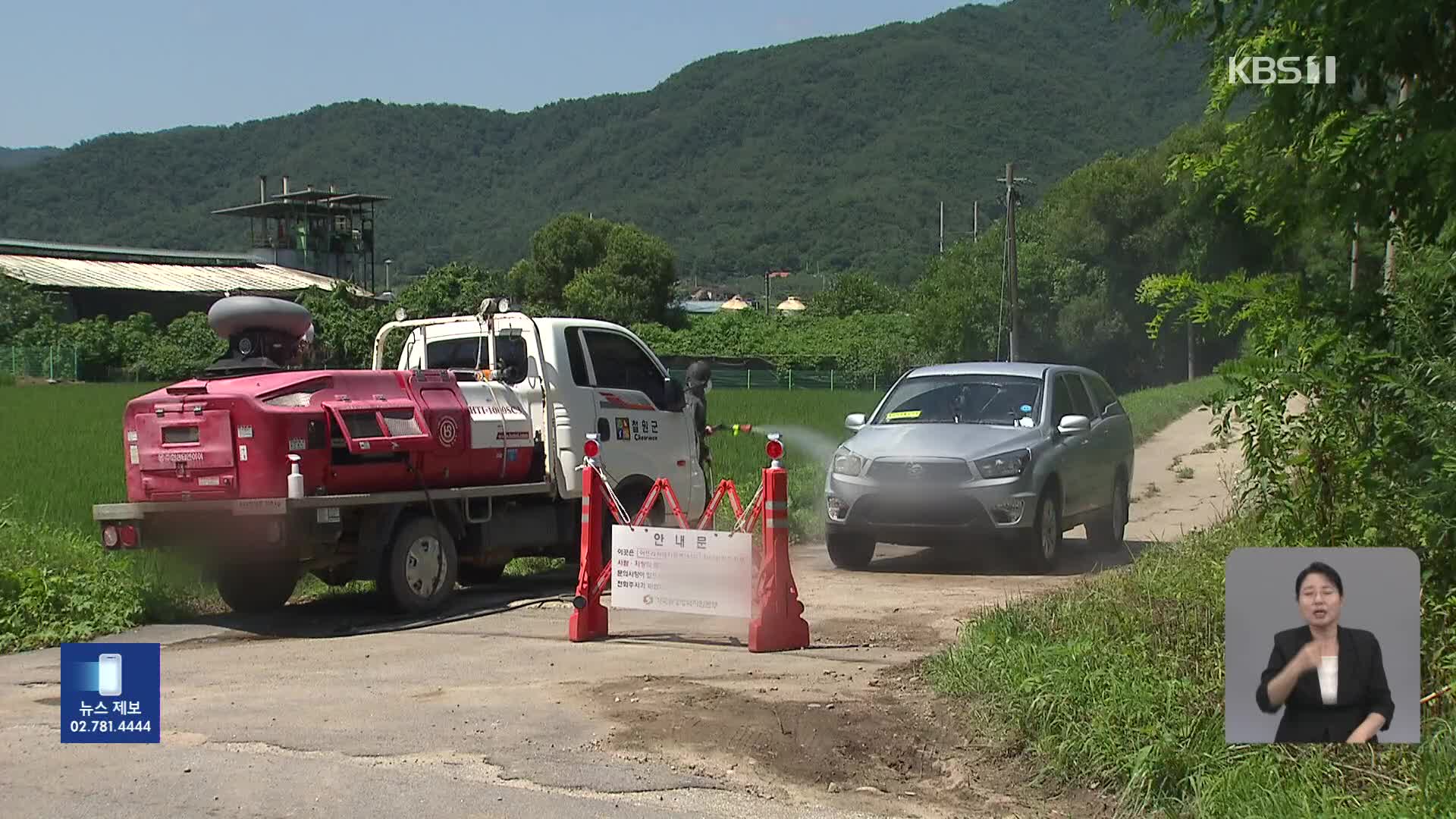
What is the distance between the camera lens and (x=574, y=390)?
12344mm

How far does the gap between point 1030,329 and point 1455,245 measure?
63.6 m

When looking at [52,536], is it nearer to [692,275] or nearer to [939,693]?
[939,693]

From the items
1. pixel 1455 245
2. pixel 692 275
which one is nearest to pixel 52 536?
pixel 1455 245

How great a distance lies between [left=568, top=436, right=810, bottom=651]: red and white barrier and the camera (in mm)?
9234

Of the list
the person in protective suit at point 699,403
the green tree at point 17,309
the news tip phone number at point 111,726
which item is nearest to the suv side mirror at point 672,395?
the person in protective suit at point 699,403

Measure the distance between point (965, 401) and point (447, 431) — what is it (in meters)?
4.96

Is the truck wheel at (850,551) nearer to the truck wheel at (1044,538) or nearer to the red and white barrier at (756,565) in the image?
the truck wheel at (1044,538)

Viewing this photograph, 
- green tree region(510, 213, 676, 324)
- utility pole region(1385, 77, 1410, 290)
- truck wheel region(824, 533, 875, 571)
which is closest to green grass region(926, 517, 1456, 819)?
utility pole region(1385, 77, 1410, 290)

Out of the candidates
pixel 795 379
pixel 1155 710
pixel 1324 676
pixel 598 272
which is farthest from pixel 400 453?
pixel 598 272

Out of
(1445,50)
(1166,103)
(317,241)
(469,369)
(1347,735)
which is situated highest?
(1166,103)

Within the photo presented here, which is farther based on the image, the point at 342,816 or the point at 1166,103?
the point at 1166,103

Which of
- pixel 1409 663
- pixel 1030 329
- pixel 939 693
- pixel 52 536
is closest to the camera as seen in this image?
pixel 1409 663

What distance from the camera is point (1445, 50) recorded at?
240 inches

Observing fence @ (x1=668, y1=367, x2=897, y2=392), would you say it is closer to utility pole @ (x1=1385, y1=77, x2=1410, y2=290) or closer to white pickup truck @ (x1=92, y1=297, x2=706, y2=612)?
white pickup truck @ (x1=92, y1=297, x2=706, y2=612)
